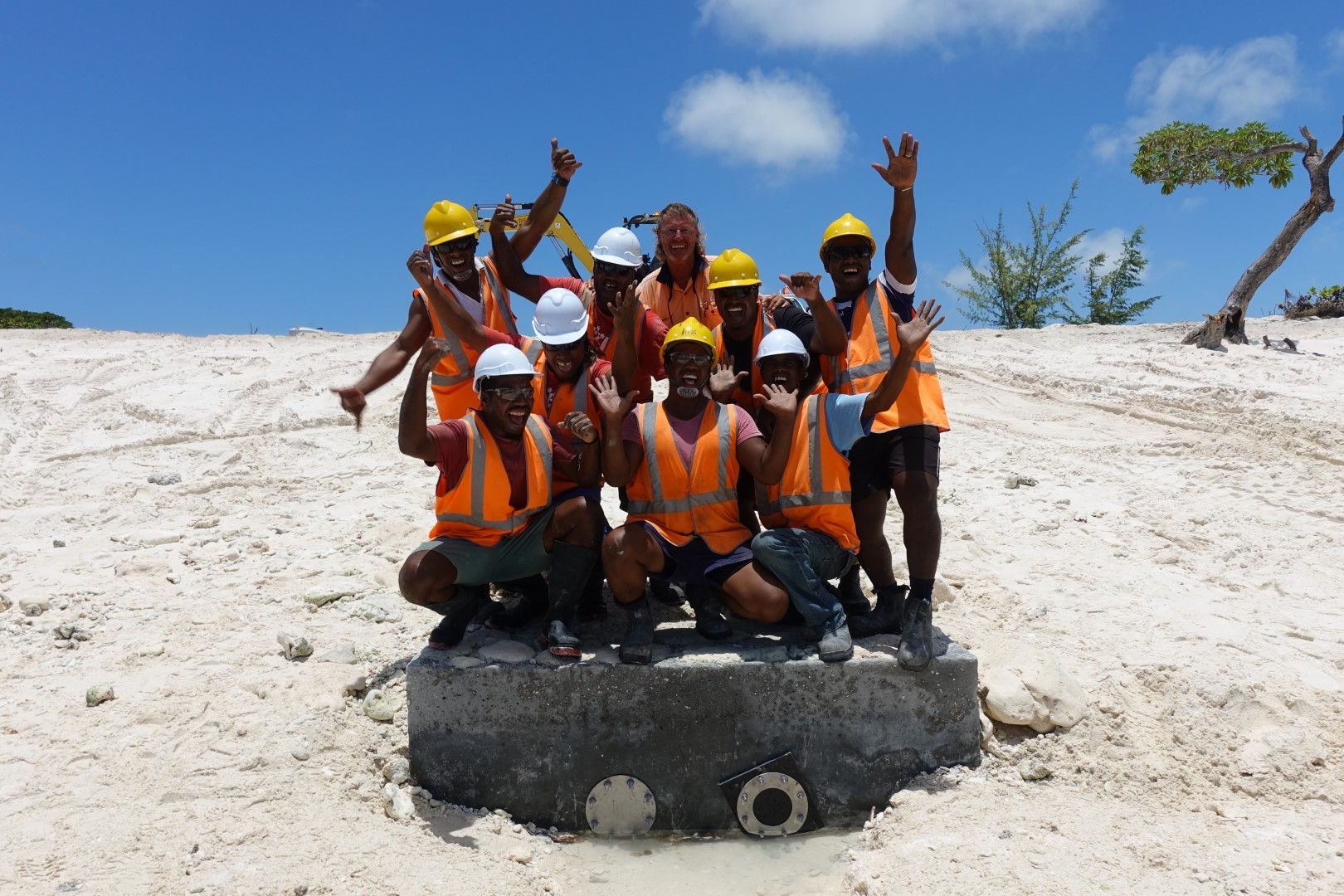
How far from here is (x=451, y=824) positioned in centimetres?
359

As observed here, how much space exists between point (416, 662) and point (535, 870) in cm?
94

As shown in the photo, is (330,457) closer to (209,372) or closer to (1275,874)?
(209,372)

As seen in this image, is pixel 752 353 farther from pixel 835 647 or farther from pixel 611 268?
pixel 835 647

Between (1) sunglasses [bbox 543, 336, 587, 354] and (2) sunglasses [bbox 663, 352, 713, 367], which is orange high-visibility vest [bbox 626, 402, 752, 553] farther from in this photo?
(1) sunglasses [bbox 543, 336, 587, 354]

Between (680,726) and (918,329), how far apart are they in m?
1.87

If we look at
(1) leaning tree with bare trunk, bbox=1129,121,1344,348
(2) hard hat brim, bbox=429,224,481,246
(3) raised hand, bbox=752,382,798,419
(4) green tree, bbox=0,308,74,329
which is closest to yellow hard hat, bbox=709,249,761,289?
(3) raised hand, bbox=752,382,798,419

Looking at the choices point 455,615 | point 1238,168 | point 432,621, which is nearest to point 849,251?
point 455,615

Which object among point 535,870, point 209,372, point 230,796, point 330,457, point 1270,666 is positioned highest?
point 209,372

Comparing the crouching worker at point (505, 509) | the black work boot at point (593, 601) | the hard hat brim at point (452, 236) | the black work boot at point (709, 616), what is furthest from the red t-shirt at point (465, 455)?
the hard hat brim at point (452, 236)

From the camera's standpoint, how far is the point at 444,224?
163 inches

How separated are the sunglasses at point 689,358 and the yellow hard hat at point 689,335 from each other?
0.09 ft

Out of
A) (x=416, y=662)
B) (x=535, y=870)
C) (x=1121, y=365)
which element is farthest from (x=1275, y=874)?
(x=1121, y=365)

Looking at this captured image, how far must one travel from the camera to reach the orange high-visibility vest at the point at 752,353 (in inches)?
160

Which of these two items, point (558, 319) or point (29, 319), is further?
point (29, 319)
